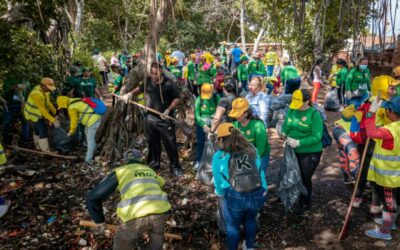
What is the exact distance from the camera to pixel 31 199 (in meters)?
4.68

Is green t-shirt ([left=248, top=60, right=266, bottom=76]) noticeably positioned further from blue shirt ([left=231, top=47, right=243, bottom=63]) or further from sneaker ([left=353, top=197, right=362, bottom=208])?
sneaker ([left=353, top=197, right=362, bottom=208])

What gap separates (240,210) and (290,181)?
1234 millimetres

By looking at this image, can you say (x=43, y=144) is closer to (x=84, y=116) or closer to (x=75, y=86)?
(x=84, y=116)

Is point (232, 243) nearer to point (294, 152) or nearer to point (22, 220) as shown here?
point (294, 152)

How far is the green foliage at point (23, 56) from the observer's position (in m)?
5.54

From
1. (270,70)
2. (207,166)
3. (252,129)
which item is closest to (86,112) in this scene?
(207,166)

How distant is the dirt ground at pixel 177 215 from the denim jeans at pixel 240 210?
0.56m

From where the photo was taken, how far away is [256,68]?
10477mm

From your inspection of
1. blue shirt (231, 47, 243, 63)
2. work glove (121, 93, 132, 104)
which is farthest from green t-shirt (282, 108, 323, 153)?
blue shirt (231, 47, 243, 63)

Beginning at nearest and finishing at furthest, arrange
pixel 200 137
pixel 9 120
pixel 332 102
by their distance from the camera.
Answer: pixel 200 137 → pixel 9 120 → pixel 332 102

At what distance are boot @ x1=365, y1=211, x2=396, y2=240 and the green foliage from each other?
589 cm

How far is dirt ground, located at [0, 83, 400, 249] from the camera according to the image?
3.72 metres

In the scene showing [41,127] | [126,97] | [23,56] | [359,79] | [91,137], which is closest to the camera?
[126,97]

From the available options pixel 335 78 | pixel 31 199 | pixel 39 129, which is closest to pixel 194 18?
pixel 335 78
